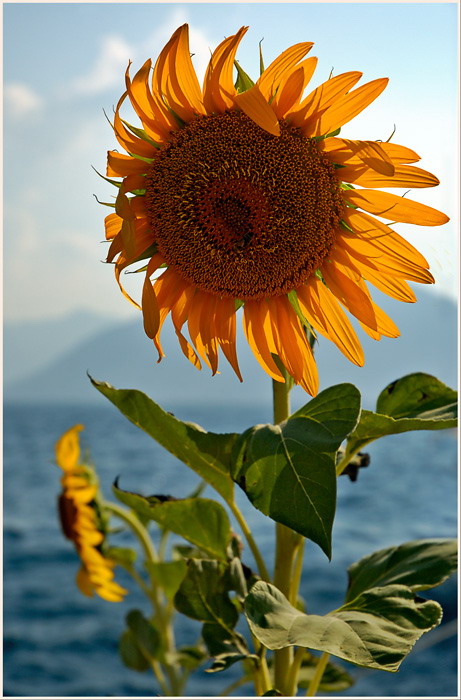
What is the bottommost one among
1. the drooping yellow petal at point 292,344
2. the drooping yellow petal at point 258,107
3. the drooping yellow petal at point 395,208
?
the drooping yellow petal at point 292,344

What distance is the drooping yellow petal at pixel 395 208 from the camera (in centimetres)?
48

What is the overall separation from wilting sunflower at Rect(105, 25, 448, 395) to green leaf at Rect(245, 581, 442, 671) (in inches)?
5.9

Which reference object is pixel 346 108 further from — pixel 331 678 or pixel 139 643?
pixel 139 643

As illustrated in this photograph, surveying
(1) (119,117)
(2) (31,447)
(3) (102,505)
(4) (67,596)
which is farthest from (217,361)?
(2) (31,447)

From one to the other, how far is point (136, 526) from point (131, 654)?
21 centimetres

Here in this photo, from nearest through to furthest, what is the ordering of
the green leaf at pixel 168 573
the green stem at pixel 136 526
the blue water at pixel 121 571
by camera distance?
the green leaf at pixel 168 573, the green stem at pixel 136 526, the blue water at pixel 121 571

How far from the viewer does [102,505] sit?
100 cm

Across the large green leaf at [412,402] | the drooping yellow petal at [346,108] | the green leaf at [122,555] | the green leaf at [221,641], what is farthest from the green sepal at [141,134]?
the green leaf at [122,555]

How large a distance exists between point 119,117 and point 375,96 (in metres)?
0.16

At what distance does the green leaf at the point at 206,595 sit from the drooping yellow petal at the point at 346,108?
33 centimetres

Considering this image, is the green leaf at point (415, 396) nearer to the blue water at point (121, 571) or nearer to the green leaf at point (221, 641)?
the blue water at point (121, 571)

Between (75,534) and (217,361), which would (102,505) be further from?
(217,361)

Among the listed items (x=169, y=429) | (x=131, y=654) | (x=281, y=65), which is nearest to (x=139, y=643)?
(x=131, y=654)

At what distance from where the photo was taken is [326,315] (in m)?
0.52
